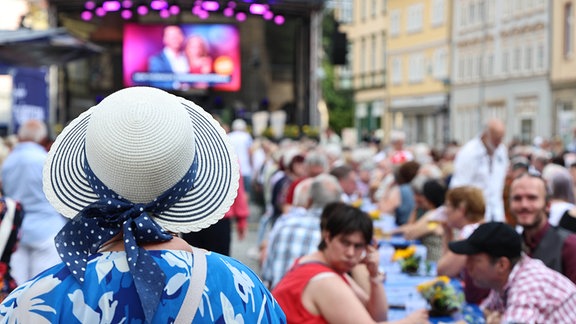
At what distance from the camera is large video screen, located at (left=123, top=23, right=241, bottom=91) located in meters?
27.6

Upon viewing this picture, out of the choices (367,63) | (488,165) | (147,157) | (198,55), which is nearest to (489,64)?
(367,63)

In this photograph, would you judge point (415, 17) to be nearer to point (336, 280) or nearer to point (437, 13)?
point (437, 13)

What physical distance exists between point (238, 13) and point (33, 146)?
16.5m

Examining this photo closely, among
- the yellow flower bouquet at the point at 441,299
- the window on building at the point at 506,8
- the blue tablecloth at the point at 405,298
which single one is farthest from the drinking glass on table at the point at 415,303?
the window on building at the point at 506,8

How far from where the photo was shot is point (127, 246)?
2.21 m

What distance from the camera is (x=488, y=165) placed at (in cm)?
1162

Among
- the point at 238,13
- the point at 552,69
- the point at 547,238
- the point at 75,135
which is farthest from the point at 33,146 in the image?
the point at 552,69

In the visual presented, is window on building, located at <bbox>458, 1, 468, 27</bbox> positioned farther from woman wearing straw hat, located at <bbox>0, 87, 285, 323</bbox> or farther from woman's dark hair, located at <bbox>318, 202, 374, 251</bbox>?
woman wearing straw hat, located at <bbox>0, 87, 285, 323</bbox>

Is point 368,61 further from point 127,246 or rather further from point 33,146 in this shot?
point 127,246

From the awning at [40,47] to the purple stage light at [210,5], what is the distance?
422 inches

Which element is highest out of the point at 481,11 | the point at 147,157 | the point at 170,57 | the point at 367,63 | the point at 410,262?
the point at 481,11

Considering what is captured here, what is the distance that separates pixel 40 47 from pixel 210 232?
15.6 ft

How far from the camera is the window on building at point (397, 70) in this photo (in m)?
64.5

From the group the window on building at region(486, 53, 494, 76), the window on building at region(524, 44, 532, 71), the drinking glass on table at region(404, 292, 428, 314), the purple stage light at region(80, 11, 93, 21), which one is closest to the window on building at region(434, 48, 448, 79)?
the window on building at region(486, 53, 494, 76)
